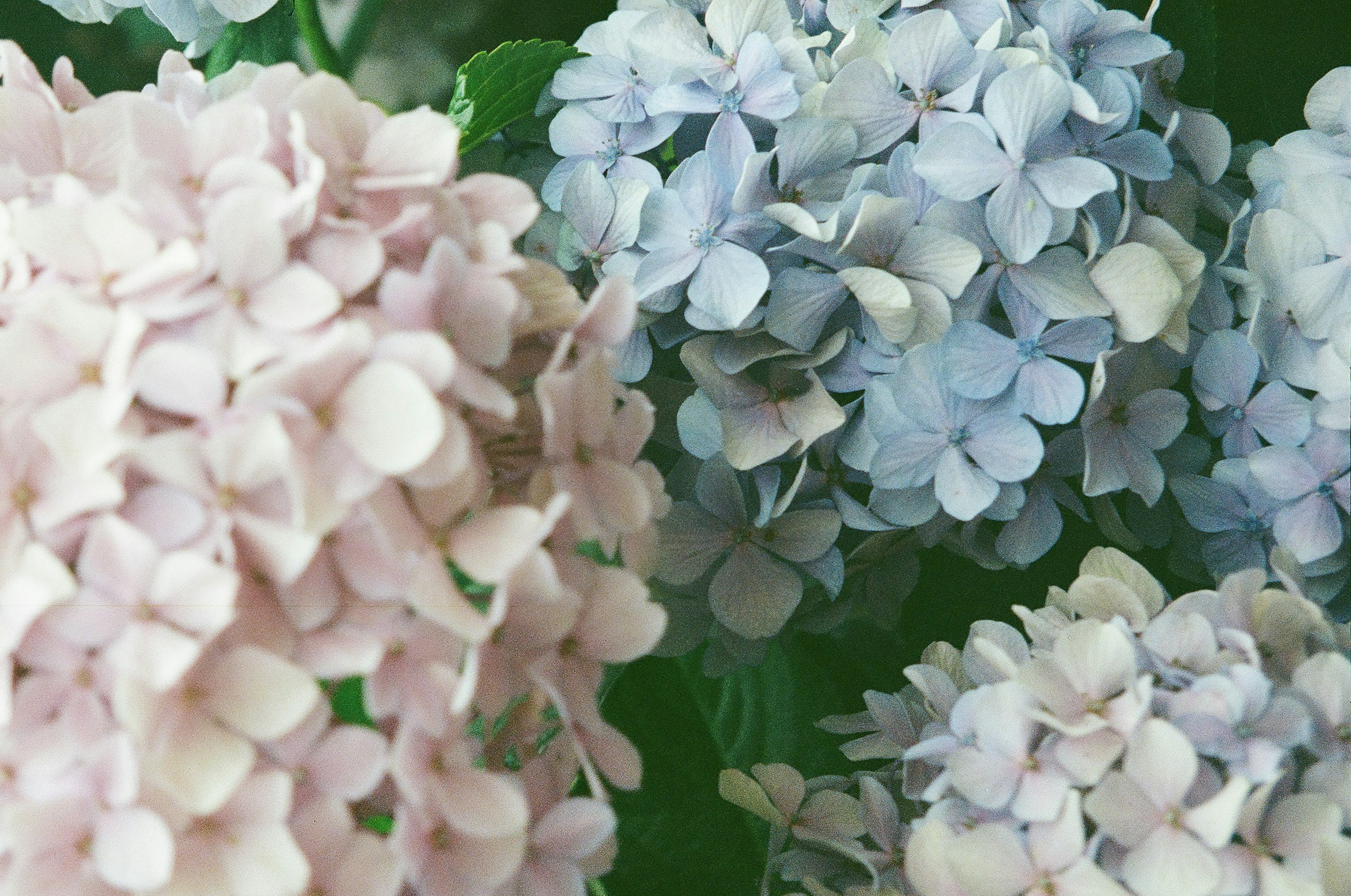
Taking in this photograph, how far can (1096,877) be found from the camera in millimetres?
326

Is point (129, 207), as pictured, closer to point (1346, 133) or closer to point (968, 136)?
point (968, 136)

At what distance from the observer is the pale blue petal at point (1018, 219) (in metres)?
0.40

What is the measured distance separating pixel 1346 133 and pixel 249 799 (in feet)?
1.38

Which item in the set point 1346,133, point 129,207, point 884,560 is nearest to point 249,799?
point 129,207

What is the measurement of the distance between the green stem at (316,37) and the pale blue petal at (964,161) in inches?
10.2

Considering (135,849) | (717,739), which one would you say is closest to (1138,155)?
(717,739)

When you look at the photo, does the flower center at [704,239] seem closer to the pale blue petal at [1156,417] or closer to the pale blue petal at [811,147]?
the pale blue petal at [811,147]

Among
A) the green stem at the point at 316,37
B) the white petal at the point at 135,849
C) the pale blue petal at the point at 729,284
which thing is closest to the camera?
the white petal at the point at 135,849

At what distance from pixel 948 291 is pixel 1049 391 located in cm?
4

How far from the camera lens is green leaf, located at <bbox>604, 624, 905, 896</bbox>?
1.40 feet

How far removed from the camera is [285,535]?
0.27m

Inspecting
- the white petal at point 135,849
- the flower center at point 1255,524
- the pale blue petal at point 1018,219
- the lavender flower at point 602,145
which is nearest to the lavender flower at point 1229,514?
the flower center at point 1255,524

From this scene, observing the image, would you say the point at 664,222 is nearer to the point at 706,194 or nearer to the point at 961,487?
the point at 706,194

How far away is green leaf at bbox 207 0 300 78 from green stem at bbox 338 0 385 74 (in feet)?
0.22
